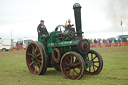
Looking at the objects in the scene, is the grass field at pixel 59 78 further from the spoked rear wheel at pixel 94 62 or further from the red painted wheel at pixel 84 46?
the red painted wheel at pixel 84 46

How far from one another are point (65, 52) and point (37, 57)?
1.26 meters

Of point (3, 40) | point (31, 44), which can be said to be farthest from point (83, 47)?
point (3, 40)

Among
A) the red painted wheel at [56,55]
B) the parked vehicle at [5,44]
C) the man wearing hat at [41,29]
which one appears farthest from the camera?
the parked vehicle at [5,44]

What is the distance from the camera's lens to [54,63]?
6.90 m

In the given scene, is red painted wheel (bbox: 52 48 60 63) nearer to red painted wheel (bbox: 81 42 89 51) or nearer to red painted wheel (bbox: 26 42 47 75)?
red painted wheel (bbox: 26 42 47 75)

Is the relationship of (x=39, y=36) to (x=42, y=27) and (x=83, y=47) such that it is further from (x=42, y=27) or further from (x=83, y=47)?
(x=83, y=47)

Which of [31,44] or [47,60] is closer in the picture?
[47,60]

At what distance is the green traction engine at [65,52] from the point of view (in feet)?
20.3

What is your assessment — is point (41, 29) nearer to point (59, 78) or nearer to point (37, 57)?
point (37, 57)

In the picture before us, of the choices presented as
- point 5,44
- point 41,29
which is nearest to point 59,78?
point 41,29

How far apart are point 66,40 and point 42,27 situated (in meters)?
1.64

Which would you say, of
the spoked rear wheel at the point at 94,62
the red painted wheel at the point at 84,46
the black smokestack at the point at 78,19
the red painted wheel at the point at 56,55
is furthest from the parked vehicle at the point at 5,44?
the red painted wheel at the point at 84,46

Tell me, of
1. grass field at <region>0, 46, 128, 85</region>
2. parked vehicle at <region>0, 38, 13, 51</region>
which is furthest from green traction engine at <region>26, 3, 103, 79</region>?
parked vehicle at <region>0, 38, 13, 51</region>

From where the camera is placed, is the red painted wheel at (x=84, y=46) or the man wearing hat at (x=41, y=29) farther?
the man wearing hat at (x=41, y=29)
